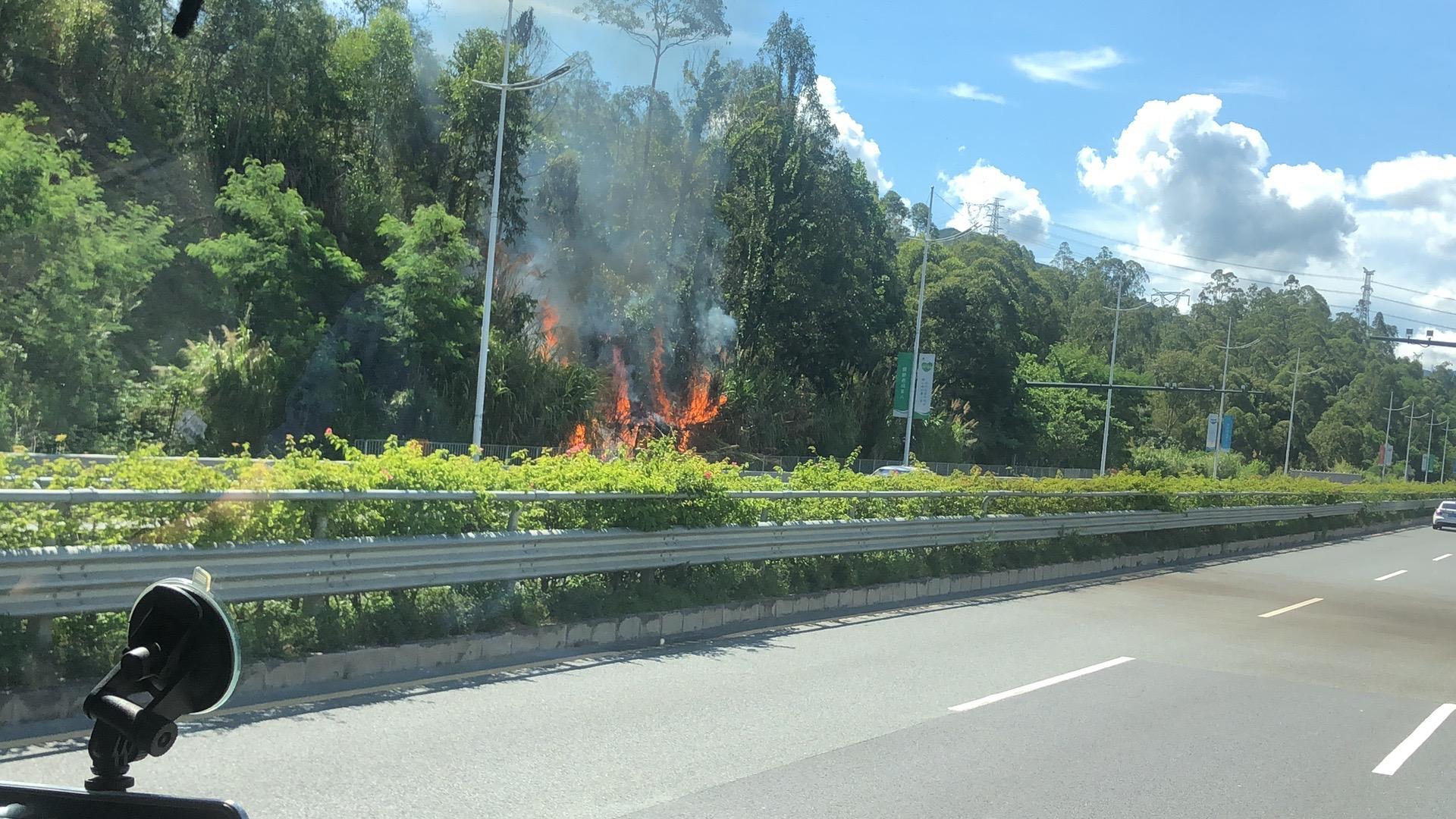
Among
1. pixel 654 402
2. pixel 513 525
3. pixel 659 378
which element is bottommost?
pixel 513 525

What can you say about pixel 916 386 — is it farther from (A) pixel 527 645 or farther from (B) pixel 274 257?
(A) pixel 527 645

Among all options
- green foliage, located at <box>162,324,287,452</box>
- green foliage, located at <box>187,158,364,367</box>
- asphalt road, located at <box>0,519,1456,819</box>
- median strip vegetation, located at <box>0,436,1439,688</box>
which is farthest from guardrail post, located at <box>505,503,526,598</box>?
green foliage, located at <box>187,158,364,367</box>

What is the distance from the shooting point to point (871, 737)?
24.2 ft

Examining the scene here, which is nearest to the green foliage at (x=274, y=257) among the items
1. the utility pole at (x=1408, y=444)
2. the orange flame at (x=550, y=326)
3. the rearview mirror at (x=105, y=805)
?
the orange flame at (x=550, y=326)

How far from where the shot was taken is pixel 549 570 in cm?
981

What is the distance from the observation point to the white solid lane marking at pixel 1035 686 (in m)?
8.59

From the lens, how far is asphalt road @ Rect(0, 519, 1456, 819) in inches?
227

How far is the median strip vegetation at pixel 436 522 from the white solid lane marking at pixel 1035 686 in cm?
344

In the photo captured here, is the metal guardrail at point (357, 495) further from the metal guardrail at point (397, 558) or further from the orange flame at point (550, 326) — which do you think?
the orange flame at point (550, 326)

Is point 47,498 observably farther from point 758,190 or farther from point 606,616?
point 758,190

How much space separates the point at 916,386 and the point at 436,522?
134 ft

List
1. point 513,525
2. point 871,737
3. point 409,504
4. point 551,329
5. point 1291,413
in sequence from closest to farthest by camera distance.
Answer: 1. point 871,737
2. point 409,504
3. point 513,525
4. point 551,329
5. point 1291,413

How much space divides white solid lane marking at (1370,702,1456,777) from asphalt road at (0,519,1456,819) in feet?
0.10

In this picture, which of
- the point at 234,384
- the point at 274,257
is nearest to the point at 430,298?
the point at 274,257
